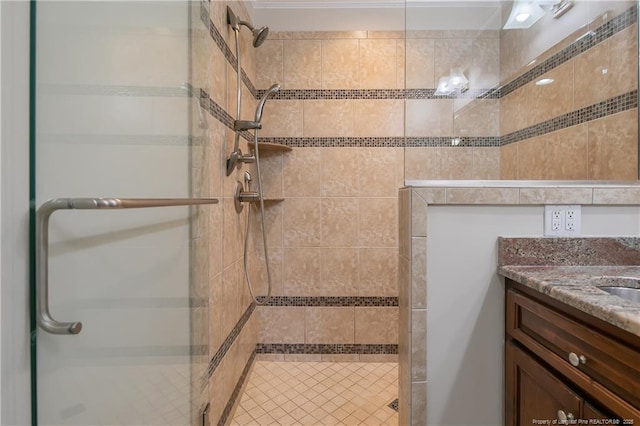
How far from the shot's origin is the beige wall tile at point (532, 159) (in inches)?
61.4

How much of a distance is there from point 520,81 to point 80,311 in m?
2.25

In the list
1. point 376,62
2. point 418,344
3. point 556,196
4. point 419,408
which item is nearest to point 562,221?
point 556,196

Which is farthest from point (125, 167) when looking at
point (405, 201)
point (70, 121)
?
point (405, 201)

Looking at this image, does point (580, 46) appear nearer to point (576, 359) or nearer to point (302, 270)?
point (576, 359)

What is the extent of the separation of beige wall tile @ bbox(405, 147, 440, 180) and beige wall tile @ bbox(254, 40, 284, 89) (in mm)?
1314

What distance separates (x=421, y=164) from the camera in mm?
1594

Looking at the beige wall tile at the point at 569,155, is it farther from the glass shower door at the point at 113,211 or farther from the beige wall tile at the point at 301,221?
the glass shower door at the point at 113,211

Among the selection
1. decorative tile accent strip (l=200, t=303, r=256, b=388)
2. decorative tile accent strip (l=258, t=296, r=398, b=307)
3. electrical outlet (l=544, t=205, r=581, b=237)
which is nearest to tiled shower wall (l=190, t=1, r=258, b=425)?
decorative tile accent strip (l=200, t=303, r=256, b=388)

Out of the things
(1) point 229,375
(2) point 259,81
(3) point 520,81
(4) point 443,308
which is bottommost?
(1) point 229,375

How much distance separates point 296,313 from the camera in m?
2.46

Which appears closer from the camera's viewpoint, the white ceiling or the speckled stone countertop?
the speckled stone countertop

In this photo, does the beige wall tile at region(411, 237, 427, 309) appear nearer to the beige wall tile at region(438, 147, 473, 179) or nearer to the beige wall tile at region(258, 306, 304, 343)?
the beige wall tile at region(438, 147, 473, 179)

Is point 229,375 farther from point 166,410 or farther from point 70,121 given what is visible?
point 70,121

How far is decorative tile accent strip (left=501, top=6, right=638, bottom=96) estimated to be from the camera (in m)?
1.40
